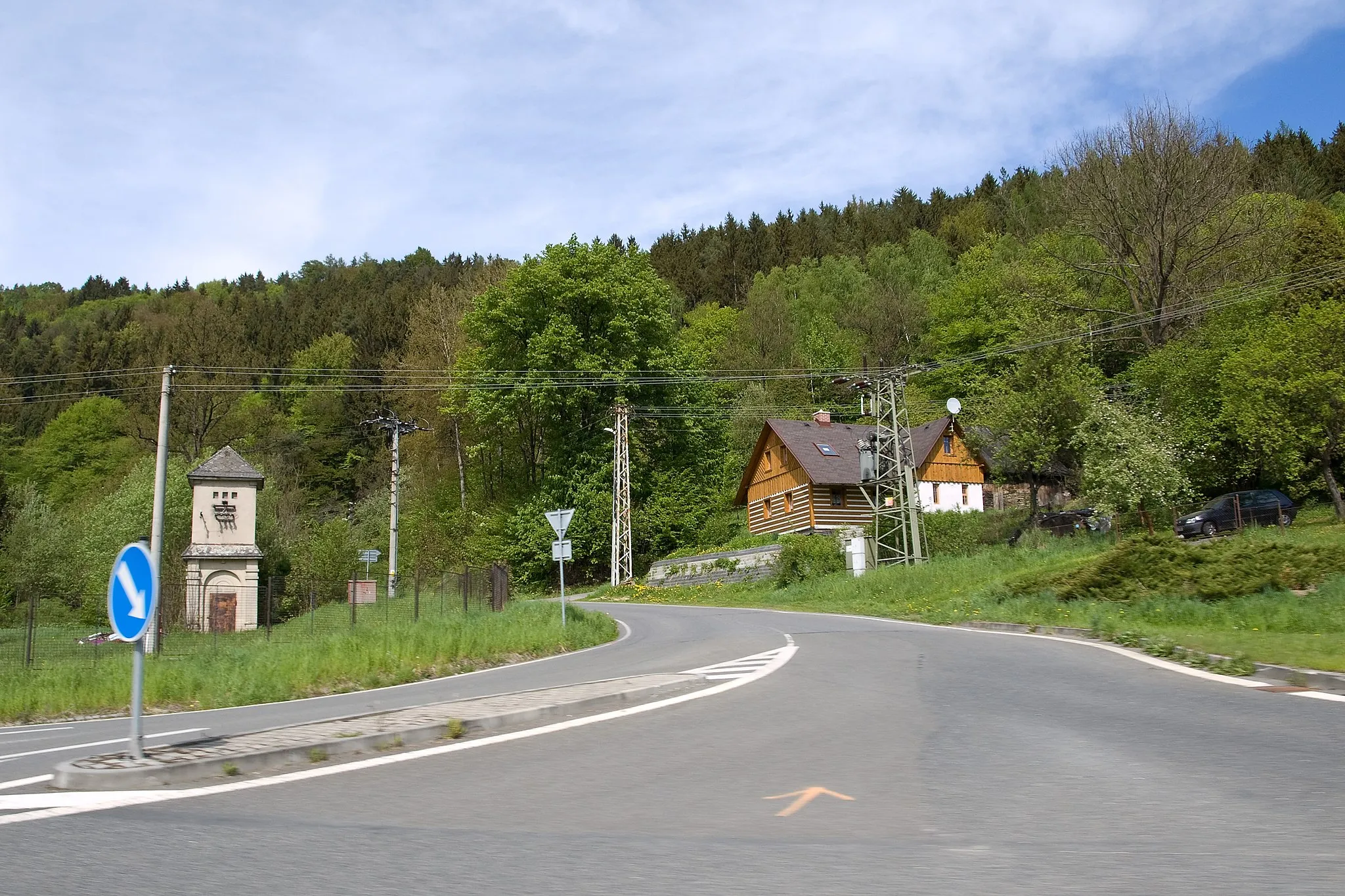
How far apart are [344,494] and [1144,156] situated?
200 feet

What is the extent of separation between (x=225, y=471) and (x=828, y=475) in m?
31.7

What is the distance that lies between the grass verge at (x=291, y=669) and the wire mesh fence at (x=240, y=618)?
2.57m

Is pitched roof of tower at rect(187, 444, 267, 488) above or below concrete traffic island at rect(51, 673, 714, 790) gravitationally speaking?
above

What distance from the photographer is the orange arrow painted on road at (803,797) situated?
A: 604 centimetres

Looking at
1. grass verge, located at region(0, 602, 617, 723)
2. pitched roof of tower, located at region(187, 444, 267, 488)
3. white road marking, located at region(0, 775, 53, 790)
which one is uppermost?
pitched roof of tower, located at region(187, 444, 267, 488)

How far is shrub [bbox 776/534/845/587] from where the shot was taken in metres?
44.4

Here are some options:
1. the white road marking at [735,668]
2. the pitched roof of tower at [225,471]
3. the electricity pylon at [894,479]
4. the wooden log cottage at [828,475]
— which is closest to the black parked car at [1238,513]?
the electricity pylon at [894,479]

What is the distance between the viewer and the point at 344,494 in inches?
3219

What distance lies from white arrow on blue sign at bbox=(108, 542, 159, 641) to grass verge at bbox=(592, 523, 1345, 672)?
11281mm

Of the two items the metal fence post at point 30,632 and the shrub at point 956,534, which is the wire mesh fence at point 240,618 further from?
the shrub at point 956,534

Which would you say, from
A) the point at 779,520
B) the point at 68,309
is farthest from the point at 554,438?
the point at 68,309

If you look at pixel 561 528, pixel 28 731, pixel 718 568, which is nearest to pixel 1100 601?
pixel 561 528

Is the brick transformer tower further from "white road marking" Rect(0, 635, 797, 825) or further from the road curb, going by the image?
the road curb

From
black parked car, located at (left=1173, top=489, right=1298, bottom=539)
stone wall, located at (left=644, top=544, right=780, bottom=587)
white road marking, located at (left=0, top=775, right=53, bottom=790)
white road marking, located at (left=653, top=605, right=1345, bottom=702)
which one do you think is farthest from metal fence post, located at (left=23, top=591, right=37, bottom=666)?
black parked car, located at (left=1173, top=489, right=1298, bottom=539)
